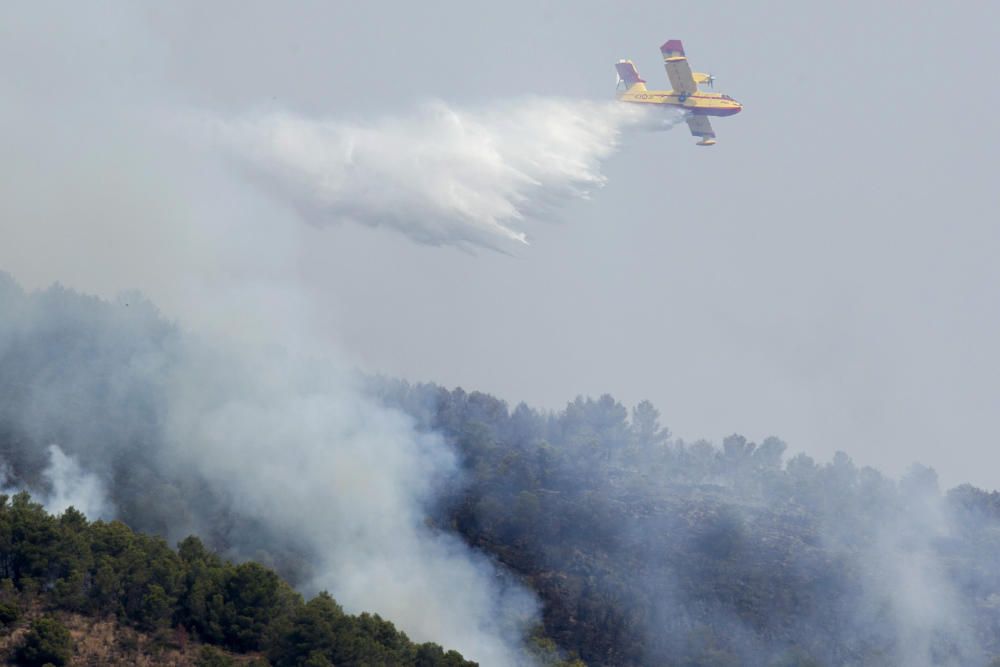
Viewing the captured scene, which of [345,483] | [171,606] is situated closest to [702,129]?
[345,483]

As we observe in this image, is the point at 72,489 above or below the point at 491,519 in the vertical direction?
below

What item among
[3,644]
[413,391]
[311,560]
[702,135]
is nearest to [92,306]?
[413,391]

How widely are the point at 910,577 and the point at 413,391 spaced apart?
40.9m

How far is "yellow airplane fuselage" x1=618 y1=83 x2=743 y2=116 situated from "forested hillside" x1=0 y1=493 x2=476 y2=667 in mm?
38629

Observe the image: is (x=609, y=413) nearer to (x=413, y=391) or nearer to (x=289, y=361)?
(x=413, y=391)

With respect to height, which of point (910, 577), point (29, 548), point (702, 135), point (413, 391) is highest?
point (702, 135)

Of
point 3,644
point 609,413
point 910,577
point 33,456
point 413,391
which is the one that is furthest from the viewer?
point 609,413

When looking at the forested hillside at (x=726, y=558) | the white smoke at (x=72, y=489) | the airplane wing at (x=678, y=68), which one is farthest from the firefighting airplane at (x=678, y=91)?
the white smoke at (x=72, y=489)

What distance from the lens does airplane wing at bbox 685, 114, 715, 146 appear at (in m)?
96.8

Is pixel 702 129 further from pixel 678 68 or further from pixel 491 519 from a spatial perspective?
pixel 491 519

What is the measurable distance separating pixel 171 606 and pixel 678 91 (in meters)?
43.5

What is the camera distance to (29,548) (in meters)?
66.7

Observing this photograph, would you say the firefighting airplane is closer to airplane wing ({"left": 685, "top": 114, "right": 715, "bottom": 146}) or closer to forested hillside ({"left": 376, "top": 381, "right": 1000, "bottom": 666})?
airplane wing ({"left": 685, "top": 114, "right": 715, "bottom": 146})

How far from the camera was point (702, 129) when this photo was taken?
319 ft
